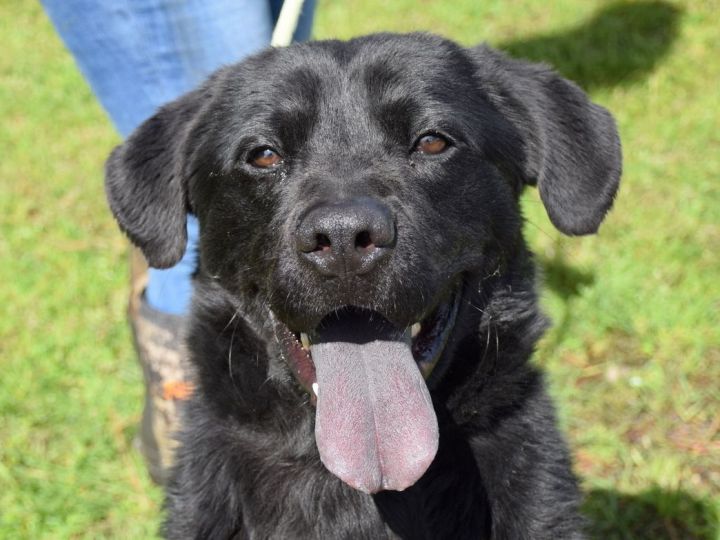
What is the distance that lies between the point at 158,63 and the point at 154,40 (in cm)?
11

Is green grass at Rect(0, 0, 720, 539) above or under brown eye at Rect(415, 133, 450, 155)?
under

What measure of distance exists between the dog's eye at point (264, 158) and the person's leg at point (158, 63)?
23.7 inches

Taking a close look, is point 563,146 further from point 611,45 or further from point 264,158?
point 611,45

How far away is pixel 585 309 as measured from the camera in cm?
491

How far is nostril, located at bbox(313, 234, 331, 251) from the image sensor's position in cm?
238

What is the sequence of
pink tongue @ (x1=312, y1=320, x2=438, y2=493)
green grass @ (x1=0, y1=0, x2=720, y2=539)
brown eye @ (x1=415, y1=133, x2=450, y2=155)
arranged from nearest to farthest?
1. pink tongue @ (x1=312, y1=320, x2=438, y2=493)
2. brown eye @ (x1=415, y1=133, x2=450, y2=155)
3. green grass @ (x1=0, y1=0, x2=720, y2=539)

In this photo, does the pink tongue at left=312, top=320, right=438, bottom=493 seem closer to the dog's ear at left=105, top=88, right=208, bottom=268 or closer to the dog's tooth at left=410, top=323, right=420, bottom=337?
the dog's tooth at left=410, top=323, right=420, bottom=337

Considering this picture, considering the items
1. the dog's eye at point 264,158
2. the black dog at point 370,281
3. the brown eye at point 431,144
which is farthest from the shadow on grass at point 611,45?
the dog's eye at point 264,158

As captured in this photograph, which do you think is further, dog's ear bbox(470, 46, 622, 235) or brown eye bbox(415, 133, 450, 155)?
dog's ear bbox(470, 46, 622, 235)

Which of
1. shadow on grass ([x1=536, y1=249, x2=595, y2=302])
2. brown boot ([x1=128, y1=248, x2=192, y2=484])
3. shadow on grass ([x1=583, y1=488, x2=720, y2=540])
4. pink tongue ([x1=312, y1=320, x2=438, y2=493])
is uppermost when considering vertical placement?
pink tongue ([x1=312, y1=320, x2=438, y2=493])

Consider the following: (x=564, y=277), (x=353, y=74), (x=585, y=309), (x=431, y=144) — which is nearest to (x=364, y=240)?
(x=431, y=144)

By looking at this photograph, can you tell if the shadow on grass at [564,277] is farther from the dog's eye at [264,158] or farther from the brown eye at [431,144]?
the dog's eye at [264,158]

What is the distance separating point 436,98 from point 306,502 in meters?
1.26

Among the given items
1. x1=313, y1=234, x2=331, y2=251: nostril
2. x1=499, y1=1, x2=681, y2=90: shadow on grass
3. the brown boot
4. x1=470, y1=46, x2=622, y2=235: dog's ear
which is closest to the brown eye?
x1=470, y1=46, x2=622, y2=235: dog's ear
